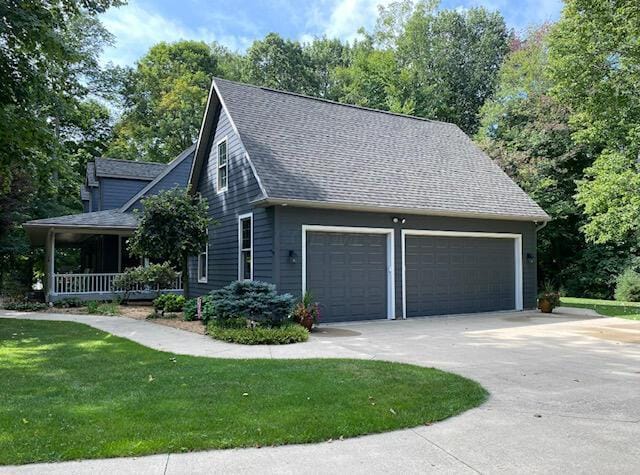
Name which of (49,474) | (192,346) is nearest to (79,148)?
(192,346)

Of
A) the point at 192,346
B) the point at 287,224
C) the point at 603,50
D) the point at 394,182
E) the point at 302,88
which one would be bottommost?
the point at 192,346

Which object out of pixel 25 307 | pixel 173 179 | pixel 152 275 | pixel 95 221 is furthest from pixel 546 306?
pixel 25 307

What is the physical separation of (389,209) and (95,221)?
10961 mm

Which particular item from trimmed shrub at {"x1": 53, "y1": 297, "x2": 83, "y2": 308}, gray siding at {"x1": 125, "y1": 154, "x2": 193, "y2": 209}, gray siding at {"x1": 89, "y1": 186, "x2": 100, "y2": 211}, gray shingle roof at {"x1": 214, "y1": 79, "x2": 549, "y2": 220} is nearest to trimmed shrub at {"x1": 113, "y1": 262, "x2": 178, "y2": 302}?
trimmed shrub at {"x1": 53, "y1": 297, "x2": 83, "y2": 308}

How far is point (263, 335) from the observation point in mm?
8859

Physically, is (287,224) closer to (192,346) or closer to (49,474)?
(192,346)

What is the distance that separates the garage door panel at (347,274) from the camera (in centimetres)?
1152

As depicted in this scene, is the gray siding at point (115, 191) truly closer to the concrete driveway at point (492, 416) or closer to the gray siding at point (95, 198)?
the gray siding at point (95, 198)

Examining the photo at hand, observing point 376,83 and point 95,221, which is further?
point 376,83

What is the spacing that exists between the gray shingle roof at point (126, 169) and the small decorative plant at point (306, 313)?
15403 mm

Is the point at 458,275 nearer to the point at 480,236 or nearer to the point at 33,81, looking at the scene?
the point at 480,236

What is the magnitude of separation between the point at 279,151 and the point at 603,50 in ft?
35.9

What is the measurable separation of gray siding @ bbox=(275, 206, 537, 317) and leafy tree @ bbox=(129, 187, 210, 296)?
315 centimetres

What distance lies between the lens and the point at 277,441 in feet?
12.7
